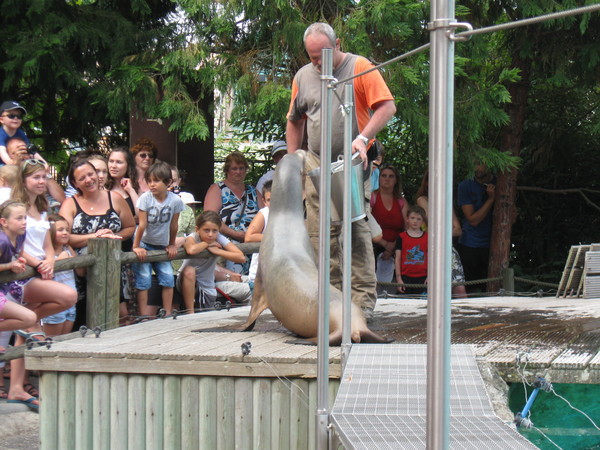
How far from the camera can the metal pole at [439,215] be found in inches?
76.4

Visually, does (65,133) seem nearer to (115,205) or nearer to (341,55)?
(115,205)

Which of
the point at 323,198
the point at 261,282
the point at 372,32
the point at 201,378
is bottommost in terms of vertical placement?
the point at 201,378

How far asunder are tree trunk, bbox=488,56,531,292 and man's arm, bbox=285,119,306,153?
4608 millimetres

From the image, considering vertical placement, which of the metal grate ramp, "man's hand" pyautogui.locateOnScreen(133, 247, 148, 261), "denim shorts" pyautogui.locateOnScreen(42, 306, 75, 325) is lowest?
the metal grate ramp

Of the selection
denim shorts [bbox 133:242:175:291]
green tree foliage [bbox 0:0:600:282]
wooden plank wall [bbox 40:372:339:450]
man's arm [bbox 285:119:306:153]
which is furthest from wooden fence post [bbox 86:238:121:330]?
green tree foliage [bbox 0:0:600:282]

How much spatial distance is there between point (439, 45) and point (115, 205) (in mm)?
5257

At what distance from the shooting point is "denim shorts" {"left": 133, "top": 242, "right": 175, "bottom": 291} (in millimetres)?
7031

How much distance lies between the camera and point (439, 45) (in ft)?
6.42

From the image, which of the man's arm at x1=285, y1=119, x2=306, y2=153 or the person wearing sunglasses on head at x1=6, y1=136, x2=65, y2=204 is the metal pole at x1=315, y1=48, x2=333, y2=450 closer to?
the man's arm at x1=285, y1=119, x2=306, y2=153

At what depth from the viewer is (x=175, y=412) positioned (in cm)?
464

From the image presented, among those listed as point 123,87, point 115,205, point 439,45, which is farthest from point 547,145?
point 439,45

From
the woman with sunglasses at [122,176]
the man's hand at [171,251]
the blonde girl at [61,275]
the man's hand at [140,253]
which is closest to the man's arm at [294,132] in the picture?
the man's hand at [140,253]

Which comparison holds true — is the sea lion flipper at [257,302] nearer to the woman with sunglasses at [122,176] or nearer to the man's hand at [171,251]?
the man's hand at [171,251]

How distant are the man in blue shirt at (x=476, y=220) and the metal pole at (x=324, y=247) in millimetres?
6599
